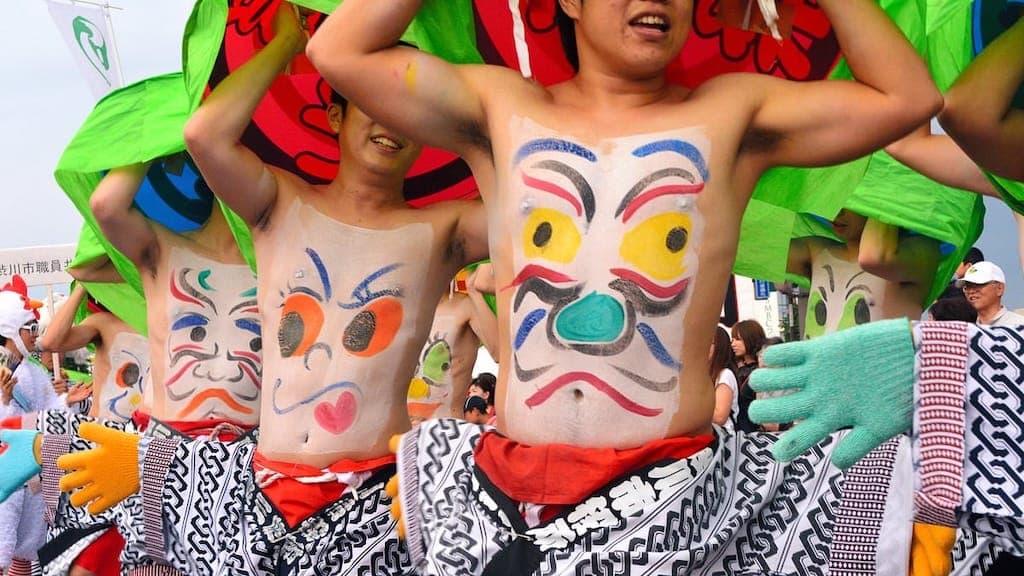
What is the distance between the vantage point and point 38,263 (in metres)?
14.4

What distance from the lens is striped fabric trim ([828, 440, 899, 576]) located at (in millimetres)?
2682

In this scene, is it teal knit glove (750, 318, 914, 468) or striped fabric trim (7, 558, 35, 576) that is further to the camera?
striped fabric trim (7, 558, 35, 576)

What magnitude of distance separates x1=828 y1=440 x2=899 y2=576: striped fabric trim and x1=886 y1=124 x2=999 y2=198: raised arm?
3.50 feet

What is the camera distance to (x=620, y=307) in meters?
2.86

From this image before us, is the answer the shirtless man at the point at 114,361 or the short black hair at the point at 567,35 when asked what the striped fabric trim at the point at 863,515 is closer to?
the short black hair at the point at 567,35

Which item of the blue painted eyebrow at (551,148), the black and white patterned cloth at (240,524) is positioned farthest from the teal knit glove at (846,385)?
the black and white patterned cloth at (240,524)

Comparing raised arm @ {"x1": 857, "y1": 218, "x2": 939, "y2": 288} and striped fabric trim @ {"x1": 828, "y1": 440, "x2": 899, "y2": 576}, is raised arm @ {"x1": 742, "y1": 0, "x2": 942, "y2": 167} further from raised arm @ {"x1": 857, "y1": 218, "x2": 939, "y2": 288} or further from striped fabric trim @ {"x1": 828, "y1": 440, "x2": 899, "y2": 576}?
raised arm @ {"x1": 857, "y1": 218, "x2": 939, "y2": 288}

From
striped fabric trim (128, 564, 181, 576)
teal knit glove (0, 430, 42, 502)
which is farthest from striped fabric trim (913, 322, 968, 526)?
teal knit glove (0, 430, 42, 502)

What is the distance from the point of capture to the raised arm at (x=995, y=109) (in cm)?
298

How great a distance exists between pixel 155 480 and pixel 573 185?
184 centimetres

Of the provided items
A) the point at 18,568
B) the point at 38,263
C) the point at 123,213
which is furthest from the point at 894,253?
the point at 38,263

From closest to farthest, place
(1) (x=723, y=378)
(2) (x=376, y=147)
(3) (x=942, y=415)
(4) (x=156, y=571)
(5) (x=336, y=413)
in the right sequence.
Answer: (3) (x=942, y=415) → (5) (x=336, y=413) → (2) (x=376, y=147) → (4) (x=156, y=571) → (1) (x=723, y=378)

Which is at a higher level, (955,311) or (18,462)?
(955,311)

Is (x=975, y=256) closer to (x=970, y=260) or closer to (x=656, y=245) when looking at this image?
(x=970, y=260)
